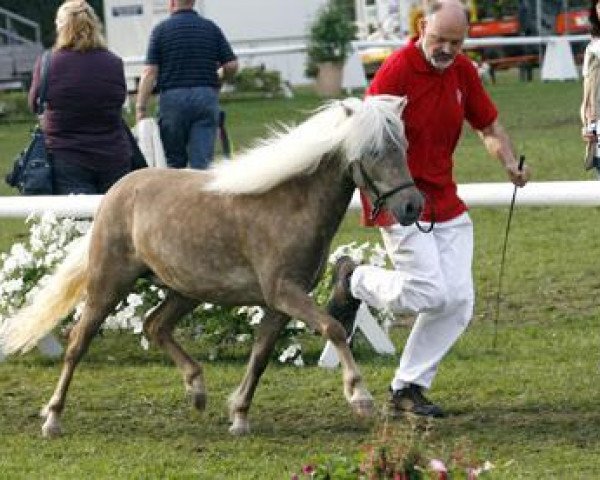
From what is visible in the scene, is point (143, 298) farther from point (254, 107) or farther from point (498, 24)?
point (498, 24)

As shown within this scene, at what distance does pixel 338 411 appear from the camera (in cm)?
848

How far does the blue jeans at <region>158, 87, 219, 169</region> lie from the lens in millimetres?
13516

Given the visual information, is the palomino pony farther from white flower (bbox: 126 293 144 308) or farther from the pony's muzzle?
white flower (bbox: 126 293 144 308)

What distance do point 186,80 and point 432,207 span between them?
18.8 feet

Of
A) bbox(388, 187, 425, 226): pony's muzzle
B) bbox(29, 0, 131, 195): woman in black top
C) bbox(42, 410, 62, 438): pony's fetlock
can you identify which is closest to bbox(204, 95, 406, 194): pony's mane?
bbox(388, 187, 425, 226): pony's muzzle

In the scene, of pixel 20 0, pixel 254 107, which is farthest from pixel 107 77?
pixel 20 0

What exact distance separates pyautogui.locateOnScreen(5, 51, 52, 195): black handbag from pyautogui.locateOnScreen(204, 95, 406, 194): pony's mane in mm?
3096

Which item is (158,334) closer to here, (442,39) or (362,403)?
(362,403)

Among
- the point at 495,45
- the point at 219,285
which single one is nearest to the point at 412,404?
the point at 219,285

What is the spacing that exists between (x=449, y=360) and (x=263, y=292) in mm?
2152

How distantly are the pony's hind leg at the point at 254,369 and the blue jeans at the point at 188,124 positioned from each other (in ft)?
17.5

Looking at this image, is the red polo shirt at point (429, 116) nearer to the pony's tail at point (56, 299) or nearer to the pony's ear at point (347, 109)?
the pony's ear at point (347, 109)

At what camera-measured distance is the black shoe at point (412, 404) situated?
824 cm

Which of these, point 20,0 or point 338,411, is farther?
point 20,0
